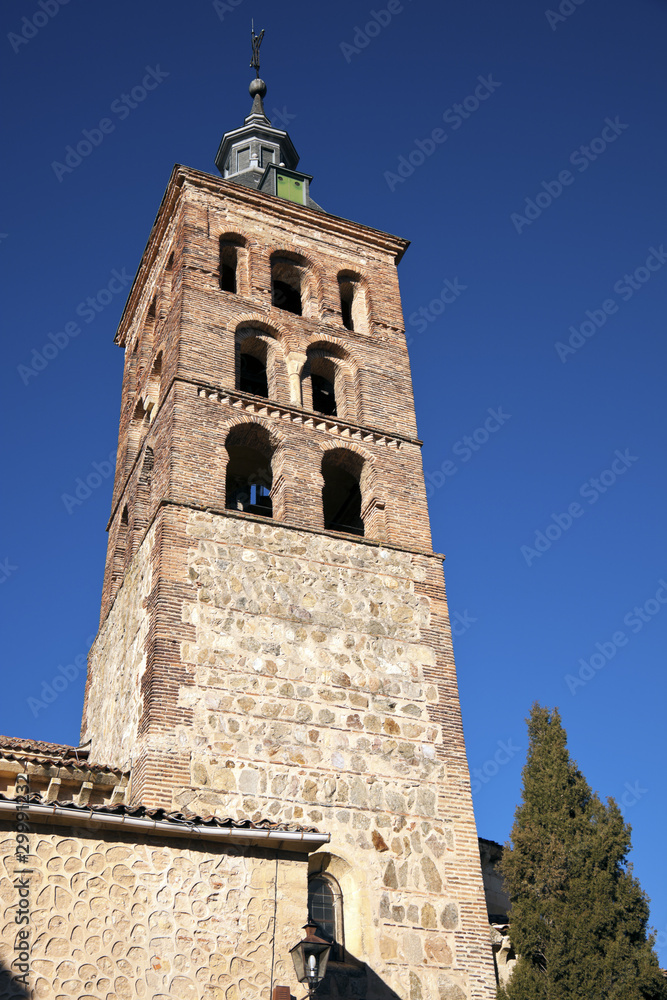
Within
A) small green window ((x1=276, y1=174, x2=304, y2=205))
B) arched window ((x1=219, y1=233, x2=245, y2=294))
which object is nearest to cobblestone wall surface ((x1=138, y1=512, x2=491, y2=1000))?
arched window ((x1=219, y1=233, x2=245, y2=294))

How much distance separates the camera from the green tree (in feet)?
42.6

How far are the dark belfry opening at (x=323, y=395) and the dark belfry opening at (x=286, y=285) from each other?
1.57 metres

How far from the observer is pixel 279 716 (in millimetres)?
14109

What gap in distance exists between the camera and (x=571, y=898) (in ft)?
44.8

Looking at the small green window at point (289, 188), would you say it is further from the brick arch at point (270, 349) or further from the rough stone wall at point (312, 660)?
the brick arch at point (270, 349)

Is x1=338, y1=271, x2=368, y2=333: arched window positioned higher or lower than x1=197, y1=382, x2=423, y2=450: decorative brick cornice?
higher

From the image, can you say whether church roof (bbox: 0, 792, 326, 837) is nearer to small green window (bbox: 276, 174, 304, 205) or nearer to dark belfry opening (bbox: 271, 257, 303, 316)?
dark belfry opening (bbox: 271, 257, 303, 316)

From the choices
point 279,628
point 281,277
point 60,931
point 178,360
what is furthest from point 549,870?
point 281,277

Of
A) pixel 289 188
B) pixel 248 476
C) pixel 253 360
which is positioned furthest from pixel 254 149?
pixel 248 476

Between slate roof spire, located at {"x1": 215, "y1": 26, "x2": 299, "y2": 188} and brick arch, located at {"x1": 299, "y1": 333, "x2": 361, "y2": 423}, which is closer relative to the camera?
brick arch, located at {"x1": 299, "y1": 333, "x2": 361, "y2": 423}

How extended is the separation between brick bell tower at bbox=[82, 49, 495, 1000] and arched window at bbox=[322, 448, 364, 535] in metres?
0.05

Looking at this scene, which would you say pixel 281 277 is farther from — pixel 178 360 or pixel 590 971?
pixel 590 971

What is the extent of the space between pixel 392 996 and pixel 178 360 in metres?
10.4

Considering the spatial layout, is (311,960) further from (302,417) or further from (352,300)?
(352,300)
